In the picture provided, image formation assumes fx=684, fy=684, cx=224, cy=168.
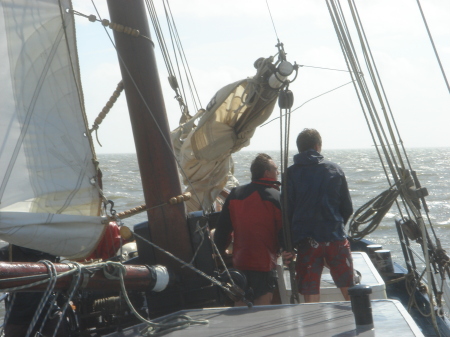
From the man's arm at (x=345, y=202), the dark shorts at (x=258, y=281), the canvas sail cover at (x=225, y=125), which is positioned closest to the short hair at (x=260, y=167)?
the man's arm at (x=345, y=202)

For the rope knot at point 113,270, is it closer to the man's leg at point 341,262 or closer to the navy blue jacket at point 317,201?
the navy blue jacket at point 317,201

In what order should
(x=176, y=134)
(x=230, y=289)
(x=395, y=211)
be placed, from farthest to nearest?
(x=395, y=211) < (x=176, y=134) < (x=230, y=289)

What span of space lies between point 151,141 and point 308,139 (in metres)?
0.99

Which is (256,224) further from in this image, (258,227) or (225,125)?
(225,125)

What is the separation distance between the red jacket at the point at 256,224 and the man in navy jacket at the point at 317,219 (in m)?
0.13

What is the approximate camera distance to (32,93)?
140 inches

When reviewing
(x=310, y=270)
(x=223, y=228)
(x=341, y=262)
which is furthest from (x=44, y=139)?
(x=341, y=262)

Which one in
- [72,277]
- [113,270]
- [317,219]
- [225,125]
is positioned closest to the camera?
[72,277]

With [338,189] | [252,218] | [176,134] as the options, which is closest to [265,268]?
[252,218]

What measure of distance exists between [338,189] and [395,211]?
Answer: 12999 millimetres

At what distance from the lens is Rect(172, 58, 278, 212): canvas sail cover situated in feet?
16.9

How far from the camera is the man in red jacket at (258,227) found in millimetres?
4207

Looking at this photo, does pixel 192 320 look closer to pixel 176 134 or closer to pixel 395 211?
pixel 176 134

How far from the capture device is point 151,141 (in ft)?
13.0
